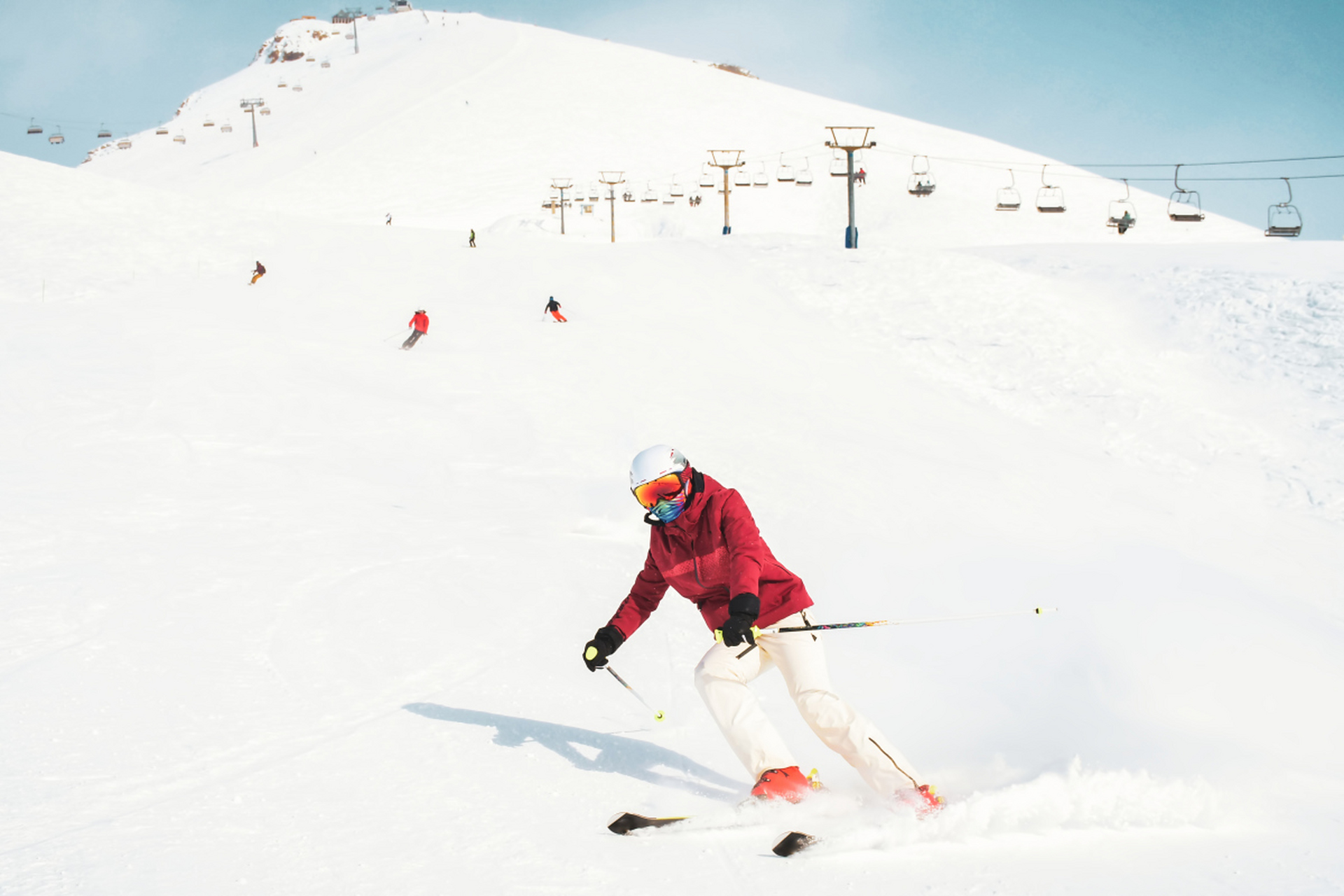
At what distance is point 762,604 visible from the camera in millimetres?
3889

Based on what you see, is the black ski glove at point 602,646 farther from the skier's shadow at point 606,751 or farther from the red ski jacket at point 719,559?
the skier's shadow at point 606,751

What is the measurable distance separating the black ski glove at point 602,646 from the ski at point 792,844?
3.55 ft

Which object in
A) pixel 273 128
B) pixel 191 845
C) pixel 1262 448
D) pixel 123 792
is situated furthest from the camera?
pixel 273 128

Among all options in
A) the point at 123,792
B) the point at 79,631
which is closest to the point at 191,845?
the point at 123,792

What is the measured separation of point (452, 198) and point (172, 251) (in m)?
47.7

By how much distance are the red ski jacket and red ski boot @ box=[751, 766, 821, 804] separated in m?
0.56

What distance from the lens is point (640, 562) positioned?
320 inches

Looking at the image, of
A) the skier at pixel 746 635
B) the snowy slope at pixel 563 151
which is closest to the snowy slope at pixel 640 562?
the skier at pixel 746 635

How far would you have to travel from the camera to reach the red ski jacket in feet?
12.3

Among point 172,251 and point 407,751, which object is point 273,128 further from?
point 407,751

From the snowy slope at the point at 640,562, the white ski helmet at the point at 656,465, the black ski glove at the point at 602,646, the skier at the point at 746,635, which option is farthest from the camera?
the black ski glove at the point at 602,646

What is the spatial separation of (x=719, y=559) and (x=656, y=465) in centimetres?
46

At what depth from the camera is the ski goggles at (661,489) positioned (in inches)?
146

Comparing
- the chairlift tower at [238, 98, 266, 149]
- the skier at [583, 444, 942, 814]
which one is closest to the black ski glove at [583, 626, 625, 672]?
the skier at [583, 444, 942, 814]
